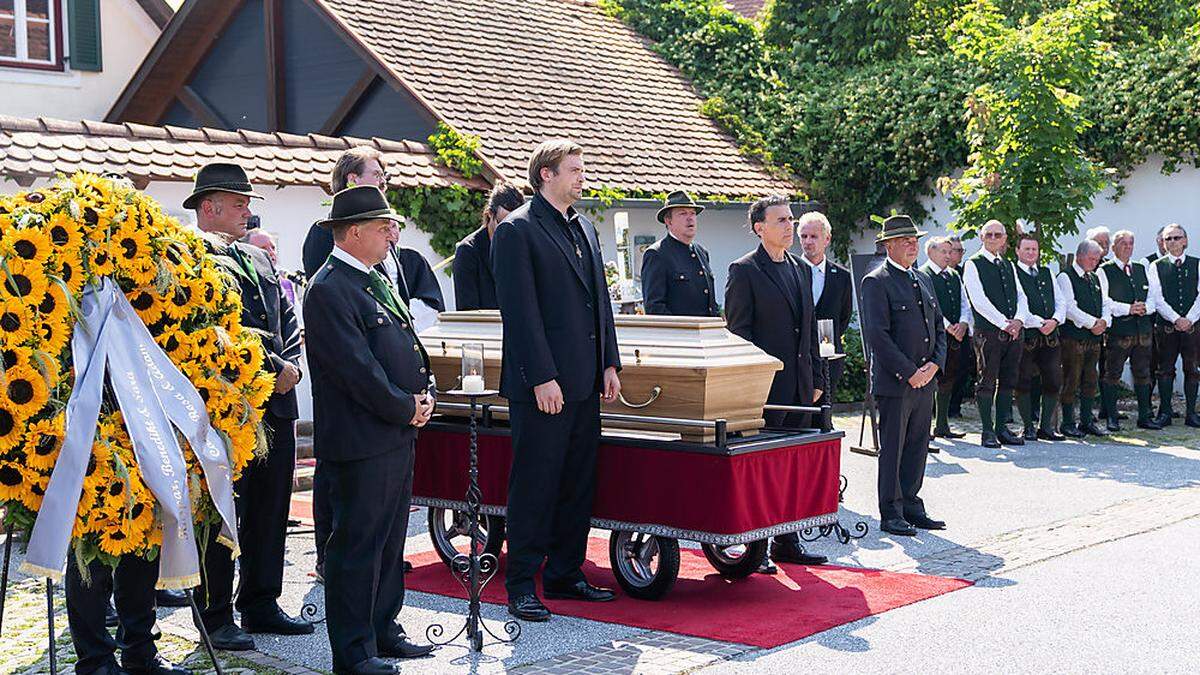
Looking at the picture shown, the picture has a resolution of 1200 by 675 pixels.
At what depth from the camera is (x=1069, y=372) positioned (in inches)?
577

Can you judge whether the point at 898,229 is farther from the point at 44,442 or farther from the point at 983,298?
the point at 44,442

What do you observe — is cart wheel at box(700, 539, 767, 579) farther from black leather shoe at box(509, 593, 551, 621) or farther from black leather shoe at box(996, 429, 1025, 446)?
black leather shoe at box(996, 429, 1025, 446)

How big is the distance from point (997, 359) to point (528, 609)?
8244 mm

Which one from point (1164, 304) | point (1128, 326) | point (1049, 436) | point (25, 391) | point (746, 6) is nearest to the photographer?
point (25, 391)

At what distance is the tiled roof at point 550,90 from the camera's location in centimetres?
1683

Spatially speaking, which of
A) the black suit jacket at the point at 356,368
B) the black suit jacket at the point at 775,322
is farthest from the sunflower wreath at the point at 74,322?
the black suit jacket at the point at 775,322

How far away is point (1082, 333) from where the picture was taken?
14.8 meters

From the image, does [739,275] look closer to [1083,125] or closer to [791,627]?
[791,627]

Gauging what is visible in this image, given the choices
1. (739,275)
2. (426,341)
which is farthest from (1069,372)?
(426,341)

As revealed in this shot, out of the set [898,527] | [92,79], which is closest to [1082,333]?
[898,527]

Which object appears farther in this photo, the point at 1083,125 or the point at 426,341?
the point at 1083,125

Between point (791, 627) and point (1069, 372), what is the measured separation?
871 centimetres

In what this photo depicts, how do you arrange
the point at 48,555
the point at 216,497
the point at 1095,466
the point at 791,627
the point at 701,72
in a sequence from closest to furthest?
the point at 48,555
the point at 216,497
the point at 791,627
the point at 1095,466
the point at 701,72

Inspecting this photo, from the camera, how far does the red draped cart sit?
7.18 meters
